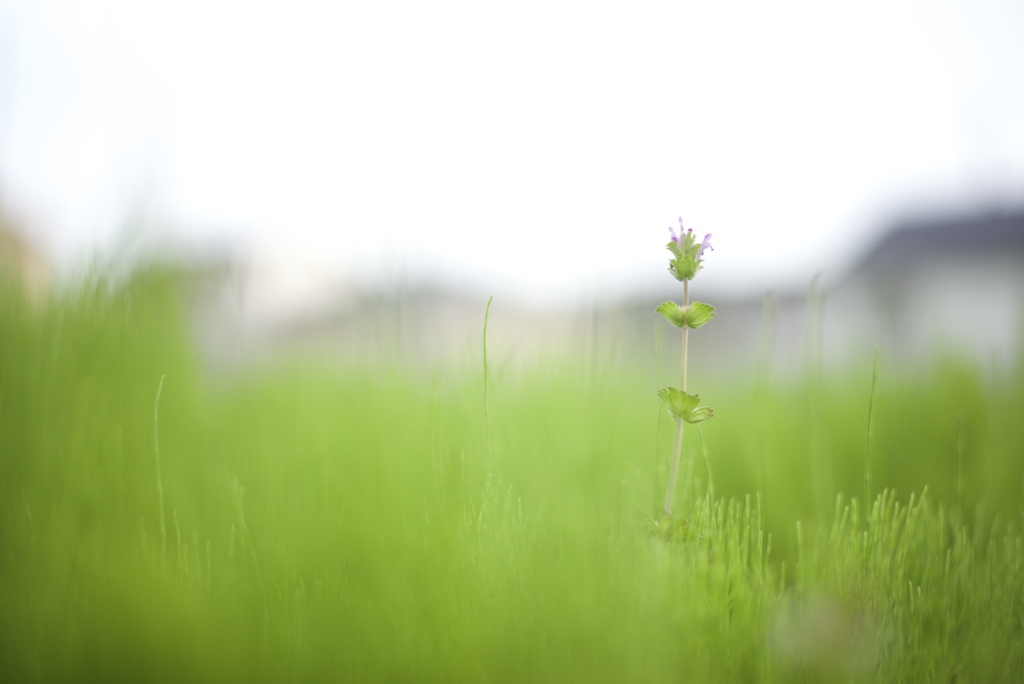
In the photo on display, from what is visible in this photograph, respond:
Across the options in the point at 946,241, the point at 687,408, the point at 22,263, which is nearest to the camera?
the point at 687,408

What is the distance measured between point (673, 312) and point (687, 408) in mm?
99

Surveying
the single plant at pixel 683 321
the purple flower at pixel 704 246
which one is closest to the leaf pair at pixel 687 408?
the single plant at pixel 683 321

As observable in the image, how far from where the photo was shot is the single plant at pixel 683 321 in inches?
23.0

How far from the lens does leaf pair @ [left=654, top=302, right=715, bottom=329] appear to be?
0.61m

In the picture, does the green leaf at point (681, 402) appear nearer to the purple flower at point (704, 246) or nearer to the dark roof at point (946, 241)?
the purple flower at point (704, 246)

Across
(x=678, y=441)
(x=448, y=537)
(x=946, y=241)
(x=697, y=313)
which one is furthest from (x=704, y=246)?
(x=946, y=241)

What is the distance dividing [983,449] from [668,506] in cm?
64

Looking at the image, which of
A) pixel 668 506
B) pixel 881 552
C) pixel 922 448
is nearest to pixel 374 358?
pixel 668 506

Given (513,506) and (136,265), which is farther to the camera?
(136,265)

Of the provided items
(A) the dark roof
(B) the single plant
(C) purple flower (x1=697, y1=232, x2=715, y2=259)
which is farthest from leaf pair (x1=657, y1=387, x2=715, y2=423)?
(A) the dark roof

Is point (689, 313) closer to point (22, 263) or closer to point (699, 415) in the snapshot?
point (699, 415)

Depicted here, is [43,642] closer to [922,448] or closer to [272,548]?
[272,548]

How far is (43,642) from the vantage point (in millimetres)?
626

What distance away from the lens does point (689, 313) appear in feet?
2.00
